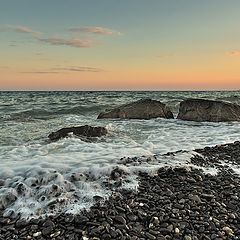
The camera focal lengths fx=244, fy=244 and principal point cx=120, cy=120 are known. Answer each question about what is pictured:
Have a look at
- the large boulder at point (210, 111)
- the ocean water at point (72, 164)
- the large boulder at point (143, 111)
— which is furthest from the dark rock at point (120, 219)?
the large boulder at point (143, 111)

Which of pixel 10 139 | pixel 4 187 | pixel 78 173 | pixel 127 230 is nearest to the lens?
pixel 127 230

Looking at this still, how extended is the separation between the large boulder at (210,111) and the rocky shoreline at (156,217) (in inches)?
269

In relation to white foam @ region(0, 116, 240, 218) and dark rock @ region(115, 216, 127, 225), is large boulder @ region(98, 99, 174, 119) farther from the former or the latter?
dark rock @ region(115, 216, 127, 225)

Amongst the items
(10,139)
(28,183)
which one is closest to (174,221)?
(28,183)

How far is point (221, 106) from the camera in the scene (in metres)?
10.1

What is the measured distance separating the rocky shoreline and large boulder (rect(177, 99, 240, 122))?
22.4ft

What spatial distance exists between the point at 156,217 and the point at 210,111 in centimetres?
830

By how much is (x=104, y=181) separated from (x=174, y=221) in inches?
50.4

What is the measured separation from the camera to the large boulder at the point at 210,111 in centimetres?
992

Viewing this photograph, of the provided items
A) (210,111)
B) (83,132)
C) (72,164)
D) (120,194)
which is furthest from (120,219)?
(210,111)

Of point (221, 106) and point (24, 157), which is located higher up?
point (221, 106)

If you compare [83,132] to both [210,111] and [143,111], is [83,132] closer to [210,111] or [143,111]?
[143,111]

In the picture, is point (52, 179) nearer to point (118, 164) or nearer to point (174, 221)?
point (118, 164)

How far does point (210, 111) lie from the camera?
10094mm
